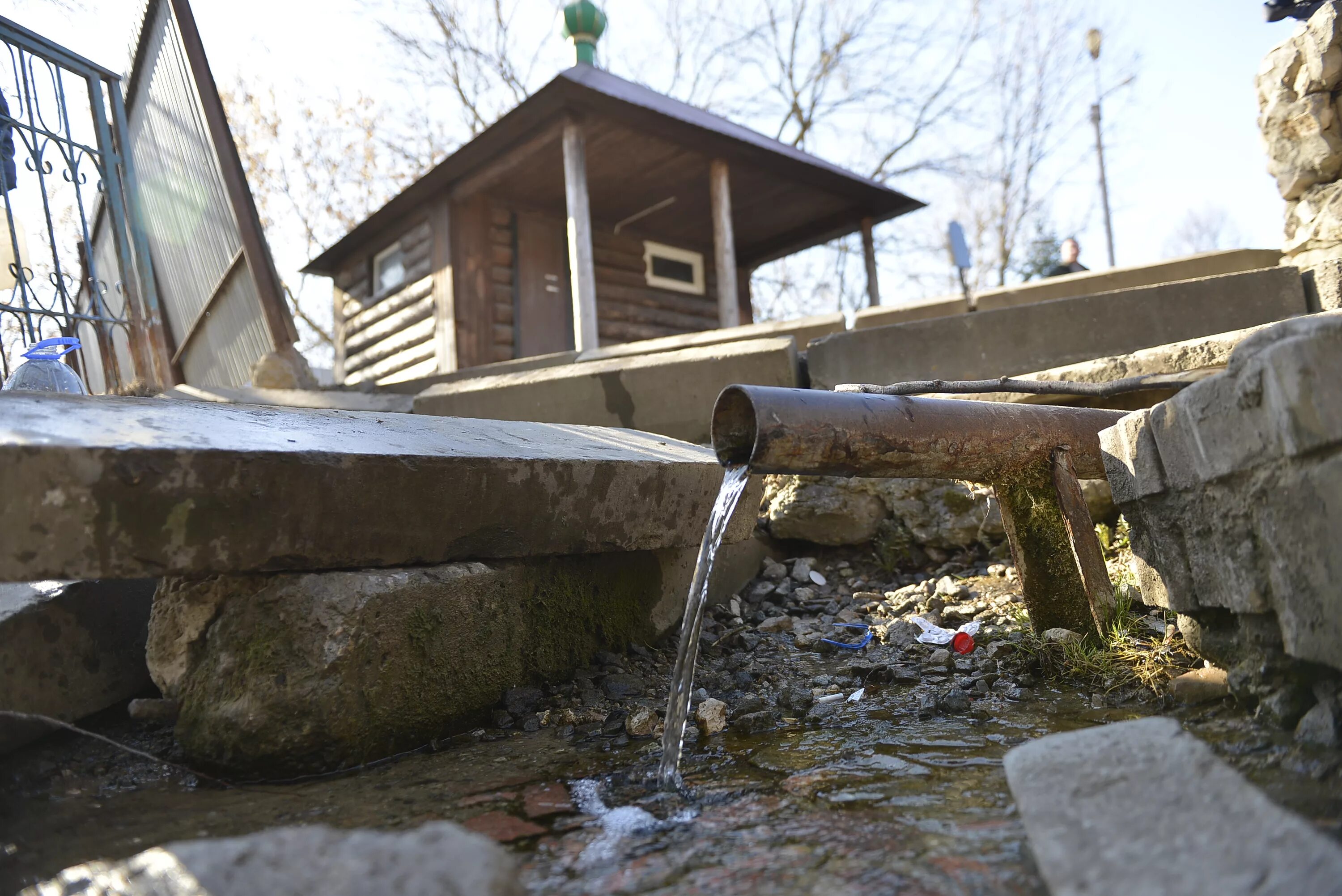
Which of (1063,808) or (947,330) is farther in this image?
(947,330)

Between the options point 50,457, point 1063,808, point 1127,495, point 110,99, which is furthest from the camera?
point 110,99

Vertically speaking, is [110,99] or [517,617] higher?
[110,99]

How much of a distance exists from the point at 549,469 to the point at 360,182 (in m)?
16.5

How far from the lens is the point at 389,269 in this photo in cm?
926

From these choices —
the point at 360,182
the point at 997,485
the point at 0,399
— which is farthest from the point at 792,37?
the point at 0,399

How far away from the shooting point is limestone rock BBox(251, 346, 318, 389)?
5.31 metres

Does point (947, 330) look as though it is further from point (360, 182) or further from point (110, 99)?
point (360, 182)

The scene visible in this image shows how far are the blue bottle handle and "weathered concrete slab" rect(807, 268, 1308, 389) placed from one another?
3.52 metres

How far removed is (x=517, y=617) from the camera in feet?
8.18

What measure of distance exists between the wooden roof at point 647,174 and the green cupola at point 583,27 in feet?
6.88

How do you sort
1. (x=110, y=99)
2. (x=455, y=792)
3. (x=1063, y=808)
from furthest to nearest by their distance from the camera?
(x=110, y=99), (x=455, y=792), (x=1063, y=808)

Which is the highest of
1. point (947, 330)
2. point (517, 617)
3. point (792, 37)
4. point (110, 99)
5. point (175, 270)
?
point (792, 37)

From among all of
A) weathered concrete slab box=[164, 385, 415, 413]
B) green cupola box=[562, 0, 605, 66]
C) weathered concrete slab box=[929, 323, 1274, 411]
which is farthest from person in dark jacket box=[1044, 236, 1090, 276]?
weathered concrete slab box=[164, 385, 415, 413]

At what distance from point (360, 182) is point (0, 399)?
54.2 ft
